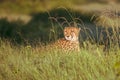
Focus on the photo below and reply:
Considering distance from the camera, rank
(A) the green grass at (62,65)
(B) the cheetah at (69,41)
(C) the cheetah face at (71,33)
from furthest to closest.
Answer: (C) the cheetah face at (71,33)
(B) the cheetah at (69,41)
(A) the green grass at (62,65)

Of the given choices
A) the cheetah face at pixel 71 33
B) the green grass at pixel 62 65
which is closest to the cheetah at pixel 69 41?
the cheetah face at pixel 71 33

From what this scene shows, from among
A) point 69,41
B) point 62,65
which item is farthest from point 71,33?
point 62,65

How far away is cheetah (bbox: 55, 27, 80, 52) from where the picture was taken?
888 cm

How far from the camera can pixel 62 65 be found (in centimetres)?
727

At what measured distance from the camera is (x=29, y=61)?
25.0ft

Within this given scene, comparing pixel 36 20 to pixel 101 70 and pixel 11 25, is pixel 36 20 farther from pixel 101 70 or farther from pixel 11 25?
pixel 101 70

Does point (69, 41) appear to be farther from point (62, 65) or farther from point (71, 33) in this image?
point (62, 65)

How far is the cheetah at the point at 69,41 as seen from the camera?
8.88 metres

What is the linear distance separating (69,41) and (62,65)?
77.2 inches

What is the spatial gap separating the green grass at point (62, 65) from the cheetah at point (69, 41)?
0.78m

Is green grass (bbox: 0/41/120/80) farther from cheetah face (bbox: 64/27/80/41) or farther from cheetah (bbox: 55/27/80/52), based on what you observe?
cheetah face (bbox: 64/27/80/41)

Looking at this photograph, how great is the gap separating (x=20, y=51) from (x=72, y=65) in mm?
1397

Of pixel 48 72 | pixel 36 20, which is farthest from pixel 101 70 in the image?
pixel 36 20

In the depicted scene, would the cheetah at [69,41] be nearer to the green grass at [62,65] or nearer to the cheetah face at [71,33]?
the cheetah face at [71,33]
